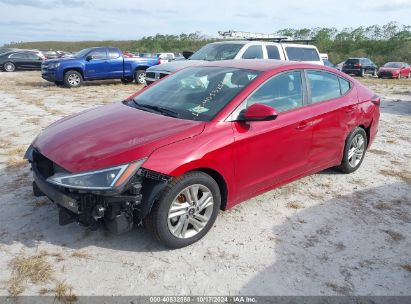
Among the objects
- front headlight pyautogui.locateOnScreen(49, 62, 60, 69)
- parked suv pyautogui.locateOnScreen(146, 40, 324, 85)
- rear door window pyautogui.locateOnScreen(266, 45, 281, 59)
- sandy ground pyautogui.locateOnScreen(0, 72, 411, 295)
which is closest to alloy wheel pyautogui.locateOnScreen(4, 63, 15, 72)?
front headlight pyautogui.locateOnScreen(49, 62, 60, 69)

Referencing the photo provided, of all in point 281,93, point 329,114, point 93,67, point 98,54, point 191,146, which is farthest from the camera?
point 98,54

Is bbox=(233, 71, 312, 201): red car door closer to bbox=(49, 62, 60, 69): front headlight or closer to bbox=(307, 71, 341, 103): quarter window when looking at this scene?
bbox=(307, 71, 341, 103): quarter window

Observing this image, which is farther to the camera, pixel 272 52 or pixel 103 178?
pixel 272 52

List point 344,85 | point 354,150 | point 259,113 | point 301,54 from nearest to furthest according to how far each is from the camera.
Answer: point 259,113, point 344,85, point 354,150, point 301,54

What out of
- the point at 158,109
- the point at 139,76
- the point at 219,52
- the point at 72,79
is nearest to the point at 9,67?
the point at 72,79

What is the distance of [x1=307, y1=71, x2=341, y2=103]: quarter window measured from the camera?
443cm

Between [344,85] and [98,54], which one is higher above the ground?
[98,54]

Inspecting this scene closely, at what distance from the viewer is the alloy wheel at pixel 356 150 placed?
5168mm

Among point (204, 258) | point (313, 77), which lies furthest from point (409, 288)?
point (313, 77)

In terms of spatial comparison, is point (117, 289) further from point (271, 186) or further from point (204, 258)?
point (271, 186)

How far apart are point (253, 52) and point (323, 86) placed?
525cm

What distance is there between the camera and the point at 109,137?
3.31 m

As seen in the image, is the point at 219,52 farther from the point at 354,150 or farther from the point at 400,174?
the point at 400,174

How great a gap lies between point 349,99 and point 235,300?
3.21 meters
